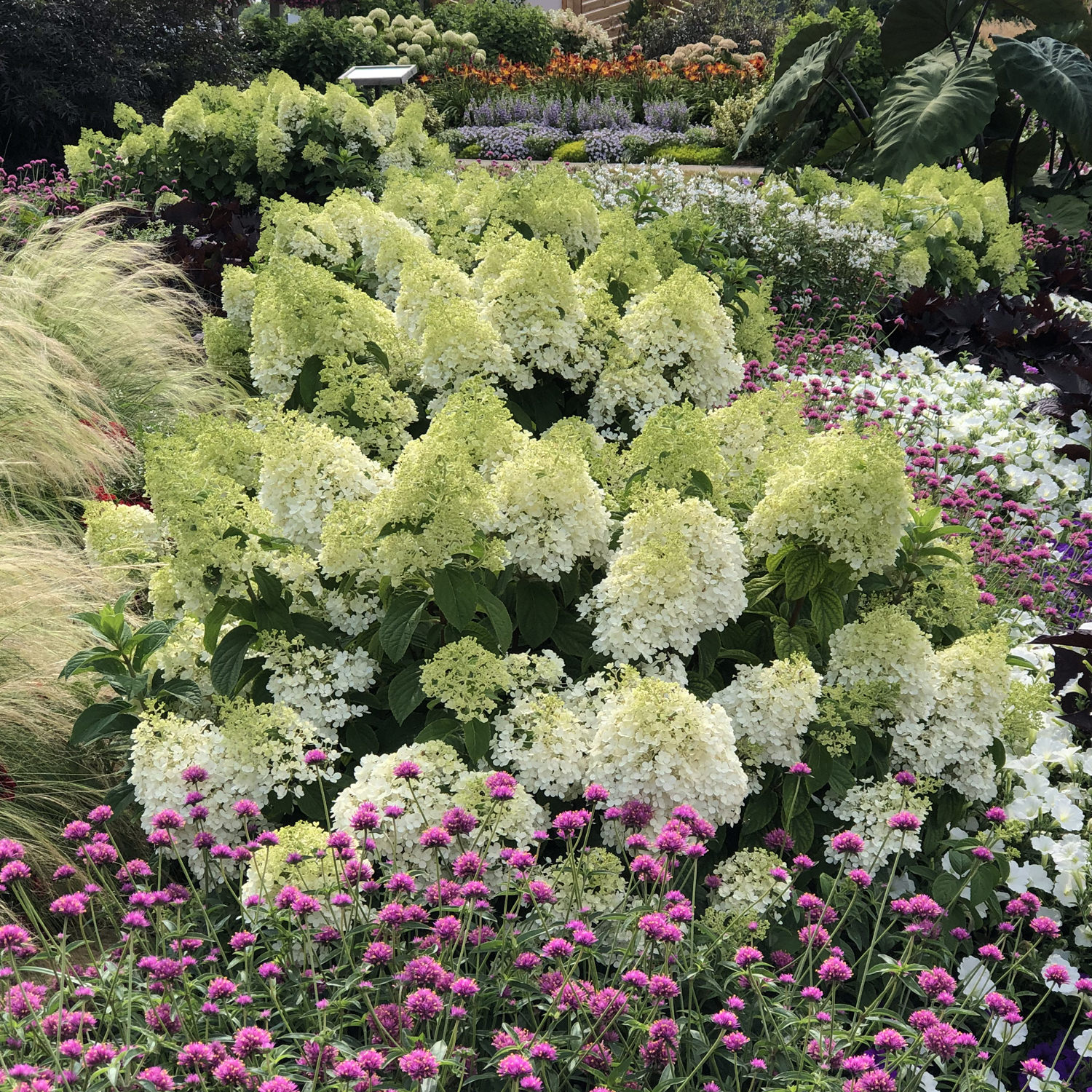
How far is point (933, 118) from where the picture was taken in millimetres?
7527

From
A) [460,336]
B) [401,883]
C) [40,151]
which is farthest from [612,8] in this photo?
[401,883]

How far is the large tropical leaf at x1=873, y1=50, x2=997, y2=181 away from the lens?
7520 mm

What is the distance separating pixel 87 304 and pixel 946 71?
6454mm

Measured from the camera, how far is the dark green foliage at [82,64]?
33.7 feet

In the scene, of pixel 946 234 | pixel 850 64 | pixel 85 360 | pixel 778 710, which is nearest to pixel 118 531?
pixel 778 710

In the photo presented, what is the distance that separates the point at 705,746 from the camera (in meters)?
2.10

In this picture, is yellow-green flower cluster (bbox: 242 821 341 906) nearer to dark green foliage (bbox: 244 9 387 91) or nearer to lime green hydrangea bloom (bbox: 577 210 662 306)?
lime green hydrangea bloom (bbox: 577 210 662 306)

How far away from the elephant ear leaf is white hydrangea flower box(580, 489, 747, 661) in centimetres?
681

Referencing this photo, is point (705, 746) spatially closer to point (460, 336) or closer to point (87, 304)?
point (460, 336)

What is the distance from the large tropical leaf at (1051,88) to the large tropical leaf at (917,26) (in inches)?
38.2

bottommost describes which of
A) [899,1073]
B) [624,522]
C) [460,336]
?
[899,1073]

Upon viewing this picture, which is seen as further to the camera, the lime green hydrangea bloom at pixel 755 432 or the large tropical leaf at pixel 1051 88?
the large tropical leaf at pixel 1051 88

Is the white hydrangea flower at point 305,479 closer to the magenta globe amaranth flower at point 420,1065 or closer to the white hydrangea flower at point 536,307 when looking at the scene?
the white hydrangea flower at point 536,307

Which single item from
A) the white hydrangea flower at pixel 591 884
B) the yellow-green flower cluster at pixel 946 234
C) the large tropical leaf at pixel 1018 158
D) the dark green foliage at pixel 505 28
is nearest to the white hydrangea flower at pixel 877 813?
the white hydrangea flower at pixel 591 884
